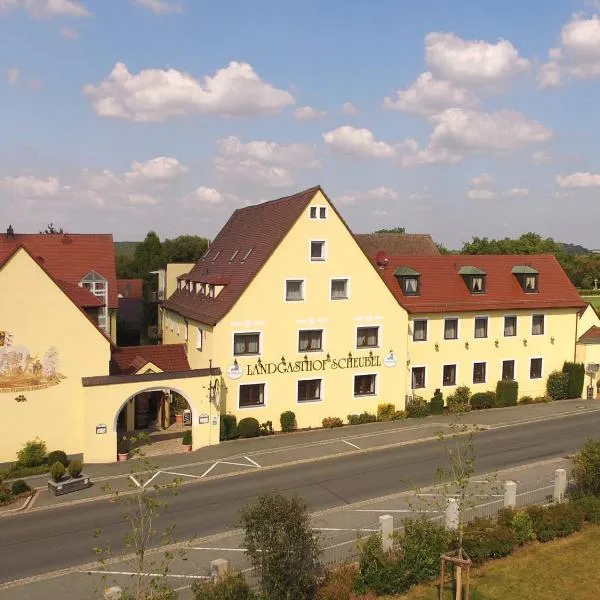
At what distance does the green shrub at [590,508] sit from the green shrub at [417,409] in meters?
16.1

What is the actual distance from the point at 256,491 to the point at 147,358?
1265cm

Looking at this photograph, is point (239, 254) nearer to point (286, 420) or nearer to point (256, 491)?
point (286, 420)

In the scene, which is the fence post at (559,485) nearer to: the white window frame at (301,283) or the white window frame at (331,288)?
the white window frame at (331,288)

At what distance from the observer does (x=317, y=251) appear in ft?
116

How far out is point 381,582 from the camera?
649 inches

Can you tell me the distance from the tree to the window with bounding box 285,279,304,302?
2006 centimetres

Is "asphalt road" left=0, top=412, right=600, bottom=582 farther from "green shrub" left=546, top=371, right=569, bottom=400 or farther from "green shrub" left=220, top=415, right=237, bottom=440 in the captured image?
"green shrub" left=546, top=371, right=569, bottom=400

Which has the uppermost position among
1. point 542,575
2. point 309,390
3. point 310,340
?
point 310,340

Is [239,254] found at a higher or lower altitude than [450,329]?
higher

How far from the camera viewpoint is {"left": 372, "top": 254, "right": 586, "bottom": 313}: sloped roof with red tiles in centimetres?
3991

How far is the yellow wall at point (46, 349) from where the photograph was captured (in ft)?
91.1

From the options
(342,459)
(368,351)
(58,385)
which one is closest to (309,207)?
(368,351)

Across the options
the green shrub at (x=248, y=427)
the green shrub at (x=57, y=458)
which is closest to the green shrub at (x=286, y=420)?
the green shrub at (x=248, y=427)

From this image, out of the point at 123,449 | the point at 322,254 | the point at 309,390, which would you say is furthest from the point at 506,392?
the point at 123,449
